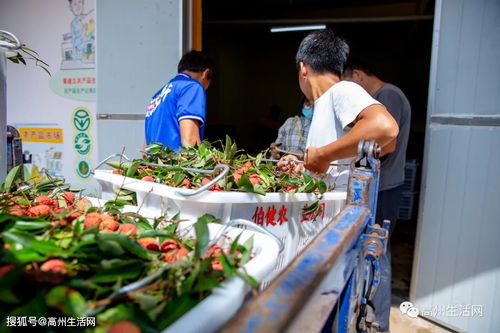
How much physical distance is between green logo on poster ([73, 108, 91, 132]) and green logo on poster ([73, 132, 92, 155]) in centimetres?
6

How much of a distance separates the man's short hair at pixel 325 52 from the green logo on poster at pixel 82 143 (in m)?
2.36

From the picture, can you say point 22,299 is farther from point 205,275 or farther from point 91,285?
point 205,275

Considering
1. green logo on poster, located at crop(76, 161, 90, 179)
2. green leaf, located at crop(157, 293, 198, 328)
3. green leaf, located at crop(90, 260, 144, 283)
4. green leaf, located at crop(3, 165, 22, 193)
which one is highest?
green leaf, located at crop(3, 165, 22, 193)

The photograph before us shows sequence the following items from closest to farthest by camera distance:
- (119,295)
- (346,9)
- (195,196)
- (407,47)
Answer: (119,295) < (195,196) < (346,9) < (407,47)

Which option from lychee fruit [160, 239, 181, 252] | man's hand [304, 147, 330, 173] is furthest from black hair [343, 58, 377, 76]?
lychee fruit [160, 239, 181, 252]

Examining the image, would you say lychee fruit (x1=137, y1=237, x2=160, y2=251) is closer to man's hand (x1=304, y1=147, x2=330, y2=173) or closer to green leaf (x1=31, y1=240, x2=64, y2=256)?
green leaf (x1=31, y1=240, x2=64, y2=256)

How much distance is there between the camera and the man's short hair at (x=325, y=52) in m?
1.76

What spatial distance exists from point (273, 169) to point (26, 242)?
949mm

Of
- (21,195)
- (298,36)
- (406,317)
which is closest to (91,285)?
(21,195)

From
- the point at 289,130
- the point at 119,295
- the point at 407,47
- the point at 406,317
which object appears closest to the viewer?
the point at 119,295

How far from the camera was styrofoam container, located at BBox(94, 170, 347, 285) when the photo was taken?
0.98 meters

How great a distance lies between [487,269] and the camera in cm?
221

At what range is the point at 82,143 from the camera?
3395 millimetres

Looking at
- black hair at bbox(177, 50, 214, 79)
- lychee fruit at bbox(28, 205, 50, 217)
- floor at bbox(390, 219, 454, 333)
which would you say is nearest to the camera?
lychee fruit at bbox(28, 205, 50, 217)
